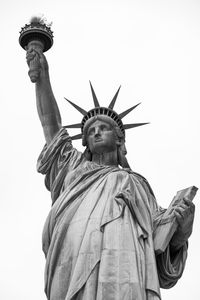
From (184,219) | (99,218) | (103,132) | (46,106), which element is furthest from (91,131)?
(184,219)

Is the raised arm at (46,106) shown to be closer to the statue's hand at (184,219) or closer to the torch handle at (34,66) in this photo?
the torch handle at (34,66)

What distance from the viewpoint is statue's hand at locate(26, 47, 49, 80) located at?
60.8 feet

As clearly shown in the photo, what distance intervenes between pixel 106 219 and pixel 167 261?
165 centimetres

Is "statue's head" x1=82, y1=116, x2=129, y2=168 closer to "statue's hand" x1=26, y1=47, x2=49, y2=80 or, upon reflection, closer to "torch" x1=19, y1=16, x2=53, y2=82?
"statue's hand" x1=26, y1=47, x2=49, y2=80

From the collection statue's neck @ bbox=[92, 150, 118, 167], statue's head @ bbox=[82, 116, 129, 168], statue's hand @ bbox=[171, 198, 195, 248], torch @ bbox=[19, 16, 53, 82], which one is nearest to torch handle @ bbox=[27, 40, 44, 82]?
torch @ bbox=[19, 16, 53, 82]

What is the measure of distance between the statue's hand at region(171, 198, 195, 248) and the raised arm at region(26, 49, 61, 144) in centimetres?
350

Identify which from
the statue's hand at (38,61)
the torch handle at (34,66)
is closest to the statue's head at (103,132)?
the statue's hand at (38,61)

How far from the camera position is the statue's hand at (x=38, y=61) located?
18531 mm

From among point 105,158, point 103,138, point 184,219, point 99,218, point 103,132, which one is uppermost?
point 103,132

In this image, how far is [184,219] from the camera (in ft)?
53.7

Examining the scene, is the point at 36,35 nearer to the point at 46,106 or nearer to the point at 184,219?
the point at 46,106

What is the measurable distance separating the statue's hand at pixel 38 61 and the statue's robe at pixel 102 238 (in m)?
1.73

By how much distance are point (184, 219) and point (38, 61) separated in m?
4.95

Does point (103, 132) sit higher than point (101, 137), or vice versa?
point (103, 132)
